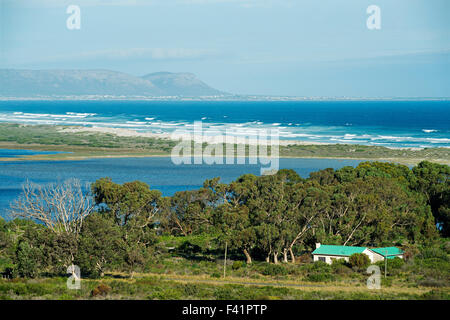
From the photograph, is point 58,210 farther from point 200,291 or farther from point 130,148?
point 130,148

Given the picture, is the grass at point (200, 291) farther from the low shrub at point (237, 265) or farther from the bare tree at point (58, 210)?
the low shrub at point (237, 265)

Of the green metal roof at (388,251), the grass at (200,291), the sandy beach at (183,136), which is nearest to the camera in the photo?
the grass at (200,291)

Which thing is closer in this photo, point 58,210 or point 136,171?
point 58,210

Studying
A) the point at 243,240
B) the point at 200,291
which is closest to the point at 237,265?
the point at 243,240

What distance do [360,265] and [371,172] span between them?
14.8 m

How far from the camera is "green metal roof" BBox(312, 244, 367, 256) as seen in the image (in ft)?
90.9

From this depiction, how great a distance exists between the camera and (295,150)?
253 feet

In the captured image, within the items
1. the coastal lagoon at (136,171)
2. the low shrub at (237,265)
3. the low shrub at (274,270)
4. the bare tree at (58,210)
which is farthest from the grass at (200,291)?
the coastal lagoon at (136,171)

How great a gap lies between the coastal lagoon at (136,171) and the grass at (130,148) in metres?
4.50

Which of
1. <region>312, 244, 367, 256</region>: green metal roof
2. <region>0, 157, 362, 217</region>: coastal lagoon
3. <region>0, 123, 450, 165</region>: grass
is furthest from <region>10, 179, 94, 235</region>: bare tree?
<region>0, 123, 450, 165</region>: grass

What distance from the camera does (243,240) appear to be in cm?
2803

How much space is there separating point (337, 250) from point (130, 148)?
5589 centimetres

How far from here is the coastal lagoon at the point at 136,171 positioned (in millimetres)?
51406

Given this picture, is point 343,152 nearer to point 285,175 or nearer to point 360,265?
point 285,175
